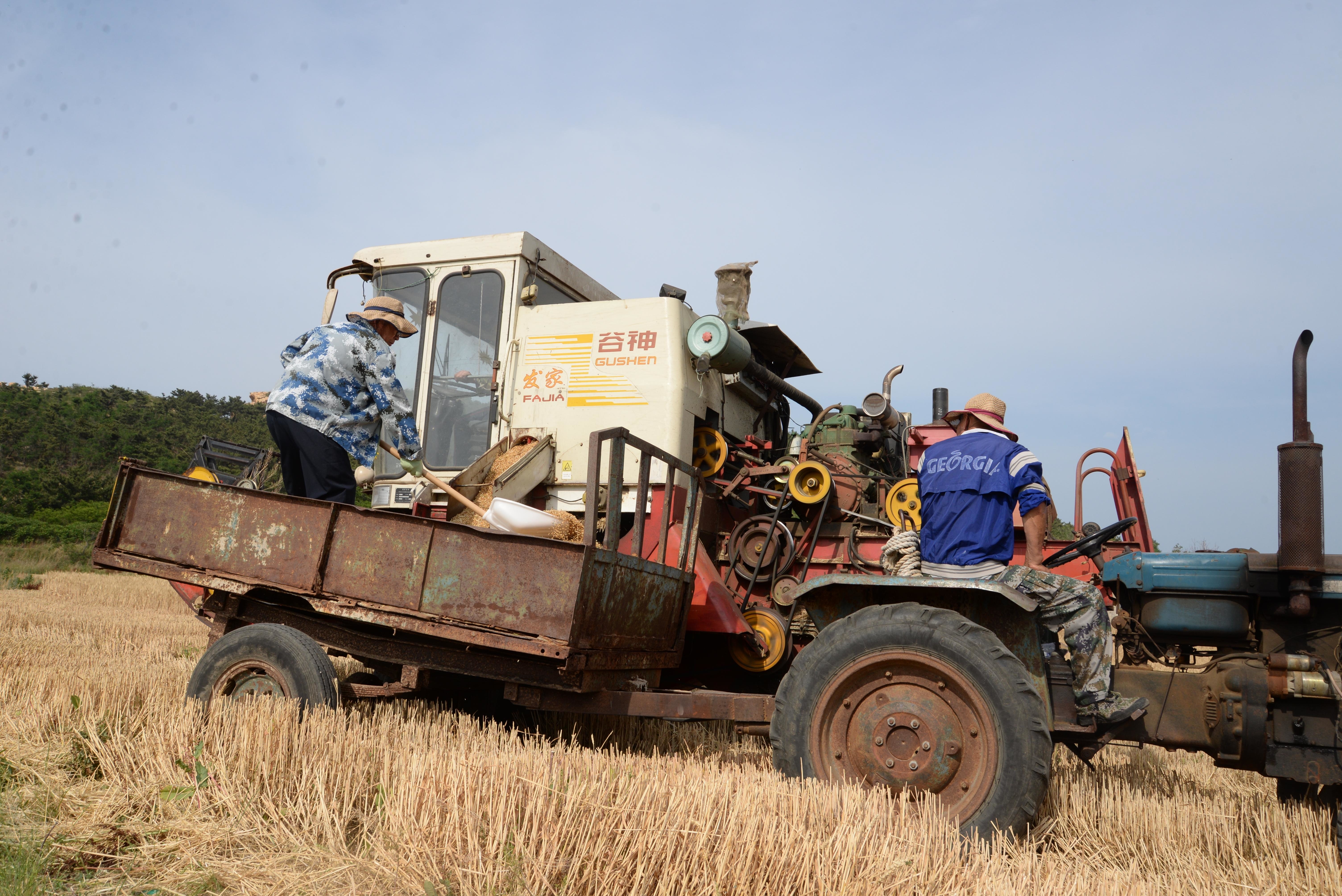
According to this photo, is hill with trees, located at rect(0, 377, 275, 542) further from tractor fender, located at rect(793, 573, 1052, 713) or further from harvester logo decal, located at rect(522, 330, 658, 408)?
tractor fender, located at rect(793, 573, 1052, 713)

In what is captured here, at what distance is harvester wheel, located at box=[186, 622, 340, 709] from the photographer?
14.2 feet

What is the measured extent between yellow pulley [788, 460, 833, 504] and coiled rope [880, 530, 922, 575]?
1388mm

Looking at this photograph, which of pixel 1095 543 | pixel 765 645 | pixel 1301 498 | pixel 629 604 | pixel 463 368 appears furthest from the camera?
pixel 463 368

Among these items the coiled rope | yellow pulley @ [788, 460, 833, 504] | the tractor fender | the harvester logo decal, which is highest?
the harvester logo decal

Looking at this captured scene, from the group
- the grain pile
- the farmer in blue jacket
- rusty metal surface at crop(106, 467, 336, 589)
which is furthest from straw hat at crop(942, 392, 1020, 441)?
rusty metal surface at crop(106, 467, 336, 589)

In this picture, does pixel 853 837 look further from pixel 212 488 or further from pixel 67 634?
pixel 67 634

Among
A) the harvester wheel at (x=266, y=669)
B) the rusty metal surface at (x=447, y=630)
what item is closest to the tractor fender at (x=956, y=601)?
the rusty metal surface at (x=447, y=630)

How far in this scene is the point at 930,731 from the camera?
3641 mm

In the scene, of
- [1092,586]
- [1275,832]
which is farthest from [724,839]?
[1275,832]

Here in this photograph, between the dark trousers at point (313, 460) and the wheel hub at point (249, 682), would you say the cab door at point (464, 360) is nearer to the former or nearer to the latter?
the dark trousers at point (313, 460)

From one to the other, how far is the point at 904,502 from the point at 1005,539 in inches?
75.4

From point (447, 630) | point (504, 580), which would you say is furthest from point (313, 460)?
point (504, 580)

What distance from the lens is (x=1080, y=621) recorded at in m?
3.82

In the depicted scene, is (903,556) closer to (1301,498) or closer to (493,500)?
(1301,498)
